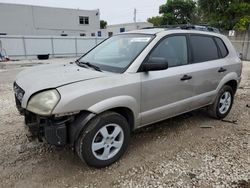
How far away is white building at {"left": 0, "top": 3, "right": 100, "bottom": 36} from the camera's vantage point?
99.3 ft

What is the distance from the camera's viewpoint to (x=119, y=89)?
2.89 m

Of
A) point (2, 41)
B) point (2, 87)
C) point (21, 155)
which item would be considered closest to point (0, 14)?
point (2, 41)

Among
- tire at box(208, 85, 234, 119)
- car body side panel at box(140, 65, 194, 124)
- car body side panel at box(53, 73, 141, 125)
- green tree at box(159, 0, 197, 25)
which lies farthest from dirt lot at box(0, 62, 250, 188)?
green tree at box(159, 0, 197, 25)

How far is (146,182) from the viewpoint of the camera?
109 inches

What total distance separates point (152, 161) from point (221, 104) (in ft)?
7.37

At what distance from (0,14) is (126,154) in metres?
32.1

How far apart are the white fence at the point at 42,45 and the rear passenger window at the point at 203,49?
19.0 metres

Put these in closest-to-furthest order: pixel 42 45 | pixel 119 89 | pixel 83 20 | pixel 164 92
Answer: pixel 119 89, pixel 164 92, pixel 42 45, pixel 83 20

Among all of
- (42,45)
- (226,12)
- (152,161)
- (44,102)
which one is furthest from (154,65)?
(226,12)

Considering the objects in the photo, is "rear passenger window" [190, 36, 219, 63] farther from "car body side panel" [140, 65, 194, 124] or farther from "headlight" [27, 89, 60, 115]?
"headlight" [27, 89, 60, 115]

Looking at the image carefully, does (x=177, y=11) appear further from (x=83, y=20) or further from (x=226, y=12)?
(x=83, y=20)

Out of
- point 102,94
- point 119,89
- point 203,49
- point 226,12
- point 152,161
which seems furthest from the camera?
point 226,12

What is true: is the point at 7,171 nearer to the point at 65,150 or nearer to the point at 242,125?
the point at 65,150

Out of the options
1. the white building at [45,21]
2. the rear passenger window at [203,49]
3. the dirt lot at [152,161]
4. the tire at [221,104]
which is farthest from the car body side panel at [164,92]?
the white building at [45,21]
